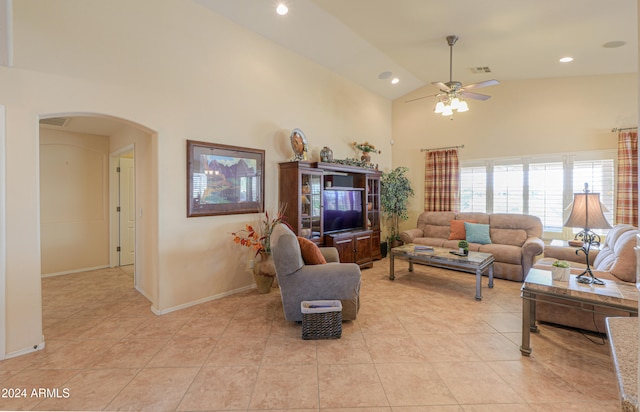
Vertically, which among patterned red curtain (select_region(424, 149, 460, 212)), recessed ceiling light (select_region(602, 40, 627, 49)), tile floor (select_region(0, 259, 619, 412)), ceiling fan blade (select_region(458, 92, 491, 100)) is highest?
recessed ceiling light (select_region(602, 40, 627, 49))

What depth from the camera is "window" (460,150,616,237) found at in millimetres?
4711

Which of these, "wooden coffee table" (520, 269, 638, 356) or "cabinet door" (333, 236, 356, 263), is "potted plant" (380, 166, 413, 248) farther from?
"wooden coffee table" (520, 269, 638, 356)

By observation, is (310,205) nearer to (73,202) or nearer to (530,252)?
(530,252)

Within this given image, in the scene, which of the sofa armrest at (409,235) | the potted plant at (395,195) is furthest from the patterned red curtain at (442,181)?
the sofa armrest at (409,235)

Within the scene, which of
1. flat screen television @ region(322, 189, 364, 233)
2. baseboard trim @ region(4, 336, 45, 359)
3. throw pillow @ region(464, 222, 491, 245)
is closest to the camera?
baseboard trim @ region(4, 336, 45, 359)

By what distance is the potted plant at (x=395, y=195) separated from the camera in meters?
6.33

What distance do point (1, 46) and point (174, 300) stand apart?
2.68m

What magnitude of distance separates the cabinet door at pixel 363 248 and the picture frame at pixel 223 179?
1895 millimetres

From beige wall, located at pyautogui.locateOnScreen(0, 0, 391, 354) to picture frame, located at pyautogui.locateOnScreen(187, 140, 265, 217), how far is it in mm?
100

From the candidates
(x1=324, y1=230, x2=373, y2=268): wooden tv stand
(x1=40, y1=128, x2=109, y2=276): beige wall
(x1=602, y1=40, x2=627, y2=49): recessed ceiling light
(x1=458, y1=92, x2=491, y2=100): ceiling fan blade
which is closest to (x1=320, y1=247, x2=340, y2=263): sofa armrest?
(x1=324, y1=230, x2=373, y2=268): wooden tv stand

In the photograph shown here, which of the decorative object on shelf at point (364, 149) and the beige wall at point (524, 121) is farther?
the decorative object on shelf at point (364, 149)

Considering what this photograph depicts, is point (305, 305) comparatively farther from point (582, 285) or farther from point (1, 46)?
point (1, 46)

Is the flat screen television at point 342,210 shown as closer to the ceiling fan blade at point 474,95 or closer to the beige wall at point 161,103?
the beige wall at point 161,103

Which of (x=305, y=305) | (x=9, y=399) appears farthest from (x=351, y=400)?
(x=9, y=399)
